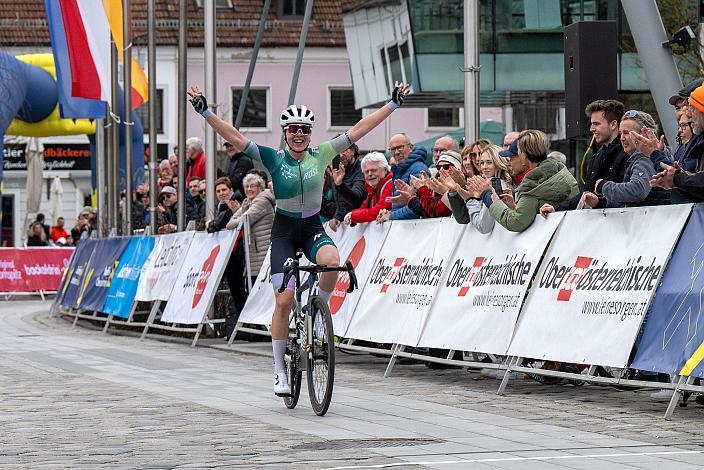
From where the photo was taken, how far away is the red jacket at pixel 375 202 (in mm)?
15086

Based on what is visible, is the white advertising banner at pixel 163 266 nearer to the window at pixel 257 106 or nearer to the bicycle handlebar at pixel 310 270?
the bicycle handlebar at pixel 310 270

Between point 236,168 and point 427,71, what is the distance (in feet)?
38.4

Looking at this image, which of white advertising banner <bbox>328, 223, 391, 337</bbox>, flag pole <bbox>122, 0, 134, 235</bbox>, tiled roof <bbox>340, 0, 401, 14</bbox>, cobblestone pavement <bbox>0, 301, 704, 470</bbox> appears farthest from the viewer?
tiled roof <bbox>340, 0, 401, 14</bbox>

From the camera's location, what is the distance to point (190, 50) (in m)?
59.5

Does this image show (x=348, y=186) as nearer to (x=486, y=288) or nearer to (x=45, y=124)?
(x=486, y=288)

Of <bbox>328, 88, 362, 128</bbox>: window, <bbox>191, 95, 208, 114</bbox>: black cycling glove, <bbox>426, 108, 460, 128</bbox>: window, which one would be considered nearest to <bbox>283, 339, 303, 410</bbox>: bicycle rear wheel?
<bbox>191, 95, 208, 114</bbox>: black cycling glove

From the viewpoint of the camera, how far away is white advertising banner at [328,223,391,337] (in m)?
14.9

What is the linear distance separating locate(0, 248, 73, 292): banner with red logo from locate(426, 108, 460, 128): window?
24712mm

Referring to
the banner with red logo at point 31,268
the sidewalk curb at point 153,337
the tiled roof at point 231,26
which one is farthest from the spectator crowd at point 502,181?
the tiled roof at point 231,26

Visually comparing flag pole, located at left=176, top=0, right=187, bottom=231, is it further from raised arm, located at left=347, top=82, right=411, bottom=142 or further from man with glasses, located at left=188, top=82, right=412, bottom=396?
man with glasses, located at left=188, top=82, right=412, bottom=396

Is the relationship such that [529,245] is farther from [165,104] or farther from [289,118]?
[165,104]

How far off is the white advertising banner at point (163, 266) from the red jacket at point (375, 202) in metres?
5.23

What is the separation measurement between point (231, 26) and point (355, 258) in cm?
4504

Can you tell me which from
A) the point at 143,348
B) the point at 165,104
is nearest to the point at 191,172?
the point at 143,348
